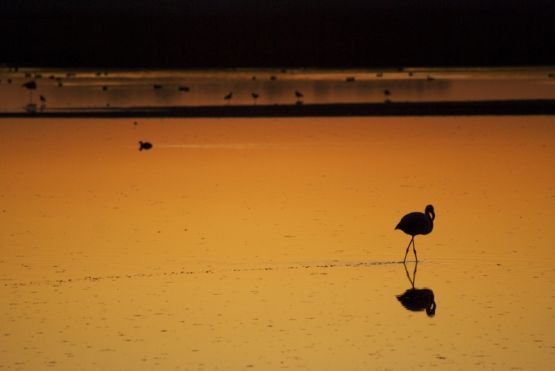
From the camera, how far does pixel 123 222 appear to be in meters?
14.5

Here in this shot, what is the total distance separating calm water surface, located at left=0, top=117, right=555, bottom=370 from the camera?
926 centimetres

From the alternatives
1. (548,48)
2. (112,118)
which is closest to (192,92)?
(112,118)

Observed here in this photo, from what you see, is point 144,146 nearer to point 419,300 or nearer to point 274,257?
point 274,257

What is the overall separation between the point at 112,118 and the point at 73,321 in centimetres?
1944

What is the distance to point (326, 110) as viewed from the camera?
30.1 metres

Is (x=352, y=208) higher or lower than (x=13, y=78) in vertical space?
lower

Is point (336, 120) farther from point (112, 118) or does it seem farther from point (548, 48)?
point (548, 48)

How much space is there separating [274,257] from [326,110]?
17819 mm

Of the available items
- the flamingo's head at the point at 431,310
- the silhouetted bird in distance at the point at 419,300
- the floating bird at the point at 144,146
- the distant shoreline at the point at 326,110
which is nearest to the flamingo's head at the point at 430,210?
the silhouetted bird in distance at the point at 419,300

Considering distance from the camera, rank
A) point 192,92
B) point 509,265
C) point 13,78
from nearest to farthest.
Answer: point 509,265 → point 192,92 → point 13,78

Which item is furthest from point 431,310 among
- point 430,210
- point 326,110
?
point 326,110

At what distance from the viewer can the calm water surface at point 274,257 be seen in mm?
9258

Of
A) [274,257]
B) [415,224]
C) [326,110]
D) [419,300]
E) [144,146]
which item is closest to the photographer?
[419,300]

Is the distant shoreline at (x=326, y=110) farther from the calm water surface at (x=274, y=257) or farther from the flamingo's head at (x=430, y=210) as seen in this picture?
the flamingo's head at (x=430, y=210)
